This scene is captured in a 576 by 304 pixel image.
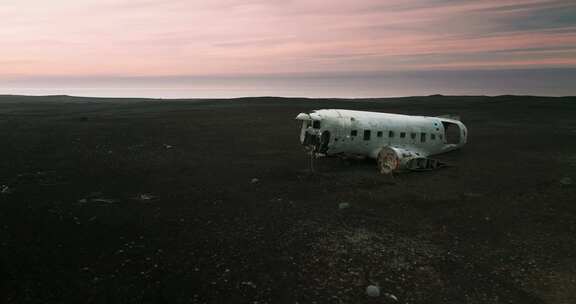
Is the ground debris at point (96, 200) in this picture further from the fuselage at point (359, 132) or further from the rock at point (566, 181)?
the rock at point (566, 181)

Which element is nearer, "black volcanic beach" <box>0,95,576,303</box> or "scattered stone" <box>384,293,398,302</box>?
"scattered stone" <box>384,293,398,302</box>

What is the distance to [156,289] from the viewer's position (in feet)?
31.1

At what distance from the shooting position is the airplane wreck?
2117 cm

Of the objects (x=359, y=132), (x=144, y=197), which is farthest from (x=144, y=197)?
(x=359, y=132)

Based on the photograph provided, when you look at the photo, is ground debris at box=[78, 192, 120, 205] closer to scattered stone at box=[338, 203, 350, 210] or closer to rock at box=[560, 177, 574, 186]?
scattered stone at box=[338, 203, 350, 210]

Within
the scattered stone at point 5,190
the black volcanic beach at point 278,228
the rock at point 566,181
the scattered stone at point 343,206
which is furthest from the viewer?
the rock at point 566,181

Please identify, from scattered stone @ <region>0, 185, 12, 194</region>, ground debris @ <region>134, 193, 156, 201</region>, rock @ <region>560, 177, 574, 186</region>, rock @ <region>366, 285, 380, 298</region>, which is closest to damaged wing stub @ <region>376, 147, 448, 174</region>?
rock @ <region>560, 177, 574, 186</region>

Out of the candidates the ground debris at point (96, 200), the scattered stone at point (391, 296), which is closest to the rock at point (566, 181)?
the scattered stone at point (391, 296)

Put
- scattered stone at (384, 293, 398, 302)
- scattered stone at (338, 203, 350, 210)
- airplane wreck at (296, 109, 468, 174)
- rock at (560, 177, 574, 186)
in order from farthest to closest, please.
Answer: airplane wreck at (296, 109, 468, 174), rock at (560, 177, 574, 186), scattered stone at (338, 203, 350, 210), scattered stone at (384, 293, 398, 302)

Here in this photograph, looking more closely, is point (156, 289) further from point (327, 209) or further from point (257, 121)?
point (257, 121)

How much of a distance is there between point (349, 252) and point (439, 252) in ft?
8.79

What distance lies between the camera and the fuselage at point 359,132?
2161 centimetres

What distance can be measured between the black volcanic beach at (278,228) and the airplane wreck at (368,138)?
87 cm

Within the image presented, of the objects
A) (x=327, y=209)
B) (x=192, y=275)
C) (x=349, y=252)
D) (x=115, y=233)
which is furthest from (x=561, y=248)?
(x=115, y=233)
